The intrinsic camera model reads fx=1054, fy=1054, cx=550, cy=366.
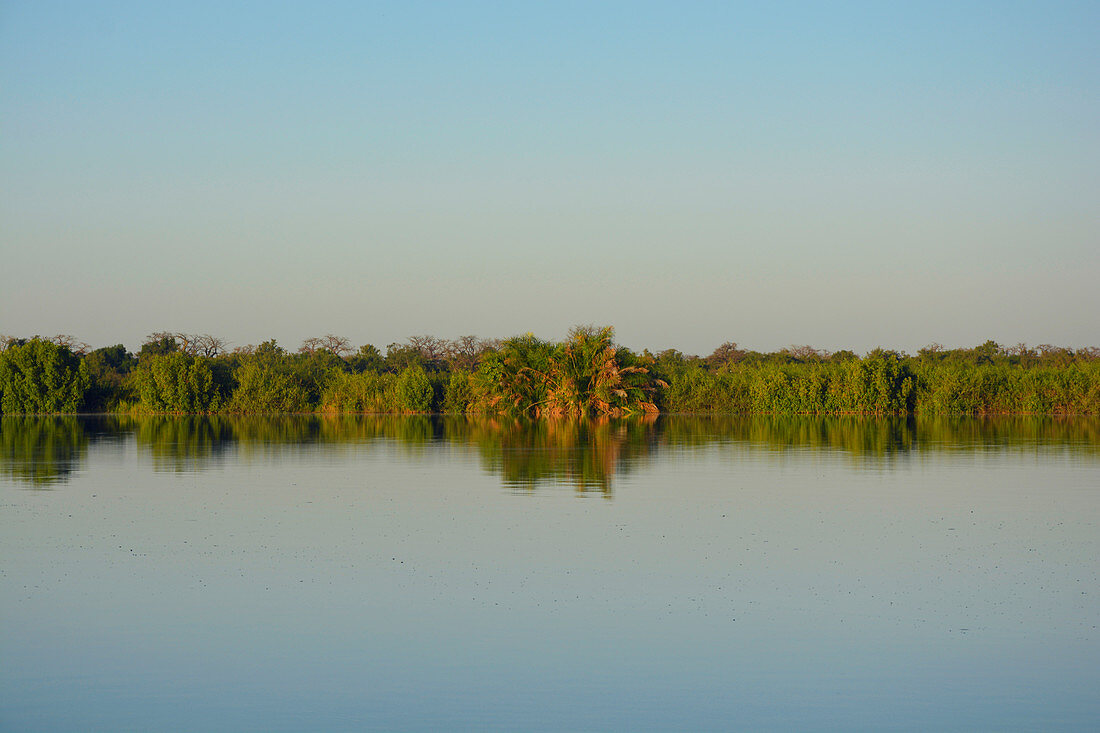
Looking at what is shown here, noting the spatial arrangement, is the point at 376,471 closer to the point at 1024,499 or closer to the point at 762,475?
the point at 762,475

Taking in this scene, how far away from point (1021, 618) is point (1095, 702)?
5.57 ft

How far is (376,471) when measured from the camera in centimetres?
1830

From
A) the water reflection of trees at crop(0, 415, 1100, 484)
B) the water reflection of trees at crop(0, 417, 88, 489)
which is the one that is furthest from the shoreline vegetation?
the water reflection of trees at crop(0, 417, 88, 489)

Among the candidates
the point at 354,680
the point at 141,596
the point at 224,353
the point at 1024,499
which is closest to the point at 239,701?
the point at 354,680

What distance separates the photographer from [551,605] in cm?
762

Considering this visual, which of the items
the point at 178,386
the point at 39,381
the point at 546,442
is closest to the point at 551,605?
the point at 546,442

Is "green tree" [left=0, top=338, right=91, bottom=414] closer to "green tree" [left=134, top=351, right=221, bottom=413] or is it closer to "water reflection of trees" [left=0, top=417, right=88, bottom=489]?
"green tree" [left=134, top=351, right=221, bottom=413]

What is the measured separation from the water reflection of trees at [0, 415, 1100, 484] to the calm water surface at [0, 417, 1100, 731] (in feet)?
9.14

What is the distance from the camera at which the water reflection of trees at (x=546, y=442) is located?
18.7 metres

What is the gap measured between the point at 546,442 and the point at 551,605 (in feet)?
64.3

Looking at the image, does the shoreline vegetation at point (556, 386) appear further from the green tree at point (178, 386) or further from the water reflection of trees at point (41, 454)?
the water reflection of trees at point (41, 454)

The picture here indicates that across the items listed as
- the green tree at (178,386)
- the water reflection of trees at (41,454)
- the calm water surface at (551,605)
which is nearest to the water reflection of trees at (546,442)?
the water reflection of trees at (41,454)

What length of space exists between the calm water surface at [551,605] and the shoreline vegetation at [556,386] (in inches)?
1372

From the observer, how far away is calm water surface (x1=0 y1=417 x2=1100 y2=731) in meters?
5.60
